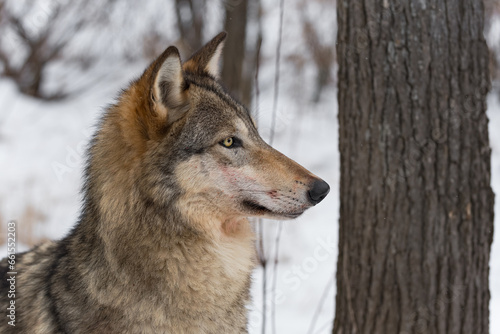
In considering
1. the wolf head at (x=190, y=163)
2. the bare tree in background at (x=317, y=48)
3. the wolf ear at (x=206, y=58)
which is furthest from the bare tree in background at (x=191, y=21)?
the wolf head at (x=190, y=163)

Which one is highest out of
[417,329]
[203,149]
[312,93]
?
[312,93]

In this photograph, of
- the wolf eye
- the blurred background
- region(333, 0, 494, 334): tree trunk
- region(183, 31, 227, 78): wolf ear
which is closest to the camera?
the wolf eye

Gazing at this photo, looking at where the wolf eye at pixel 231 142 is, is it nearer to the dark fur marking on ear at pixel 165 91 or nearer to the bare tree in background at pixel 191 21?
the dark fur marking on ear at pixel 165 91

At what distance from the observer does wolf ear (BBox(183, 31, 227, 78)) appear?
9.98 feet

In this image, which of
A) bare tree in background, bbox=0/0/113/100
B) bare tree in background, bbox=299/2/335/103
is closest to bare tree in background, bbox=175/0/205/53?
bare tree in background, bbox=0/0/113/100

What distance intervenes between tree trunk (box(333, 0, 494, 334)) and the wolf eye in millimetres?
956

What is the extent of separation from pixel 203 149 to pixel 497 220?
7.48 metres

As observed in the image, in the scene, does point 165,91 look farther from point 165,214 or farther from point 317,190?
point 317,190

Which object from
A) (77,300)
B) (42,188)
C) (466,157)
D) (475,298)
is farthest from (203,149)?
(42,188)

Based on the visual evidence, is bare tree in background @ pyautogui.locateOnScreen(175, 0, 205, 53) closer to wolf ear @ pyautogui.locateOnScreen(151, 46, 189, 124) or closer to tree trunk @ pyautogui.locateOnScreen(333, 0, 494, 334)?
tree trunk @ pyautogui.locateOnScreen(333, 0, 494, 334)

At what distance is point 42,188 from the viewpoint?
909 centimetres

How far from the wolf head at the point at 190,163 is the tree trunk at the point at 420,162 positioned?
32.2 inches

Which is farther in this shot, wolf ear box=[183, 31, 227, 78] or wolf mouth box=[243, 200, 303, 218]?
wolf ear box=[183, 31, 227, 78]

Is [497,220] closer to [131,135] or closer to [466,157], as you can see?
[466,157]
